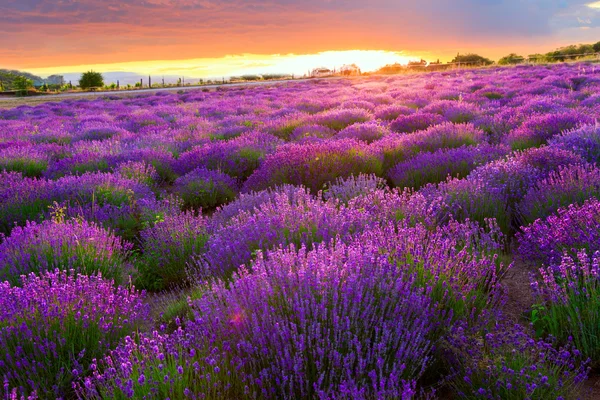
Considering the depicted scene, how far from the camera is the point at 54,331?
247cm

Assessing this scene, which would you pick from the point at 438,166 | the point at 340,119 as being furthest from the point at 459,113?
the point at 438,166

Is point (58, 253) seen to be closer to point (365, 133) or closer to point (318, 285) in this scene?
point (318, 285)

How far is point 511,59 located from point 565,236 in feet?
177

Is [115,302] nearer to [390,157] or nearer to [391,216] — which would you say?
[391,216]

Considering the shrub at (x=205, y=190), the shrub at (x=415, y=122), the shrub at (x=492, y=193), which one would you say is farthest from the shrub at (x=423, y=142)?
the shrub at (x=205, y=190)

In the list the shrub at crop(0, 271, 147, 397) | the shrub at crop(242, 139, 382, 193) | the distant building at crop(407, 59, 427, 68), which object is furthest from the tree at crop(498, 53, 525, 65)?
the shrub at crop(0, 271, 147, 397)

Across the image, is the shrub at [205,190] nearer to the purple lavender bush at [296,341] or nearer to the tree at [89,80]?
the purple lavender bush at [296,341]

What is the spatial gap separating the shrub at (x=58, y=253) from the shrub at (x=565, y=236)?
10.9 feet

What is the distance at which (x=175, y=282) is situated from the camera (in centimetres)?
409

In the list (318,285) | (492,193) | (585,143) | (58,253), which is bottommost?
(58,253)

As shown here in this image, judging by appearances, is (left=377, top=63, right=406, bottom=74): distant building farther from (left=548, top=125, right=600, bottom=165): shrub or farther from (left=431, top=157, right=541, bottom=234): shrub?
(left=431, top=157, right=541, bottom=234): shrub

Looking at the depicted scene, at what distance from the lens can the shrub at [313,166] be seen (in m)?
5.88

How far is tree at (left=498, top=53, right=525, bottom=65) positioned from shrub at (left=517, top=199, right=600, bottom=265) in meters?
50.1

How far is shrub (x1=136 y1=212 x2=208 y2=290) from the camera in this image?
4066 millimetres
